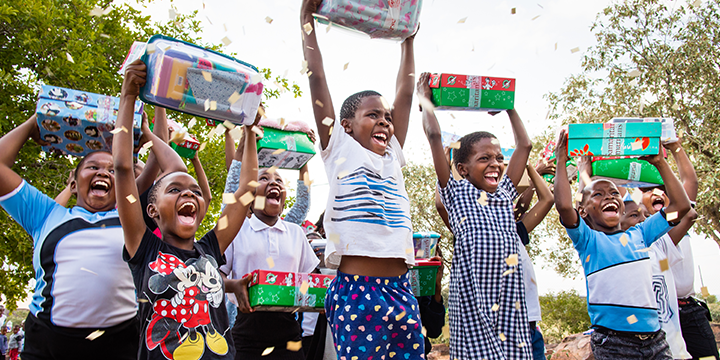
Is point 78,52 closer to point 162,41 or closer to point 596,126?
point 162,41

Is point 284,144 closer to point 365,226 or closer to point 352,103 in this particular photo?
point 352,103

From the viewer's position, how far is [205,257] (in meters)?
2.33

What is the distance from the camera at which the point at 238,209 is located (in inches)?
99.7

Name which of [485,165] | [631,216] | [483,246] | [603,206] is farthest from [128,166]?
[631,216]

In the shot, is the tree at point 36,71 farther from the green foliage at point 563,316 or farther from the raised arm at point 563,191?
the green foliage at point 563,316

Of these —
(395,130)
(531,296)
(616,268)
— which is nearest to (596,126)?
(616,268)

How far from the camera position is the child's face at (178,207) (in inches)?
92.0

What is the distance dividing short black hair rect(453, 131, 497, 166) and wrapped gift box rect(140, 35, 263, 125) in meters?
1.38

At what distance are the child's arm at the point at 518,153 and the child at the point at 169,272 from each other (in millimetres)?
1836

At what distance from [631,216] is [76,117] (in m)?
4.09

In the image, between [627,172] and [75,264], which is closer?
[75,264]

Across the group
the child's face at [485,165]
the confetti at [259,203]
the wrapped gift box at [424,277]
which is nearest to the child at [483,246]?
the child's face at [485,165]

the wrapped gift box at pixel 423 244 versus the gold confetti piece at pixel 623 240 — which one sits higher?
the gold confetti piece at pixel 623 240

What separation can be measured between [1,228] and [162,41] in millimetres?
6816
